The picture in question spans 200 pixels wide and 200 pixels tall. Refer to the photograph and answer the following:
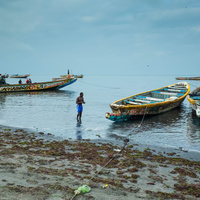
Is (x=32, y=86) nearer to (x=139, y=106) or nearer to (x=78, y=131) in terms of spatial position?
(x=139, y=106)

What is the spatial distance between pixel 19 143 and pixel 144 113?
974 centimetres

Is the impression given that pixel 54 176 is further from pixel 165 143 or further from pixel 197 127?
pixel 197 127

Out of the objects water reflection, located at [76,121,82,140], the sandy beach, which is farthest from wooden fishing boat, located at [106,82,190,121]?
the sandy beach

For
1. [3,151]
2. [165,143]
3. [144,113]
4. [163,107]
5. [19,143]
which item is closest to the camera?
[3,151]

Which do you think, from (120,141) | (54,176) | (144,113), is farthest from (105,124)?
(54,176)

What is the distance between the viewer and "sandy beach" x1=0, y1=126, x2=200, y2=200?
194 inches

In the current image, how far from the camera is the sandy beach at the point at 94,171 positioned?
4.93 m

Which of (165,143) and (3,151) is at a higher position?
(3,151)

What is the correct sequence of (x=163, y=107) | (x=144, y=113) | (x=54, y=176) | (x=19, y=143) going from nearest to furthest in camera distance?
(x=54, y=176)
(x=19, y=143)
(x=144, y=113)
(x=163, y=107)

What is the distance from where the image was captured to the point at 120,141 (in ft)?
34.6

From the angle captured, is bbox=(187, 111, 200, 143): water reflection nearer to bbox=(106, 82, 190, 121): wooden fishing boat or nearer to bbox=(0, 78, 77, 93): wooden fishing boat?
bbox=(106, 82, 190, 121): wooden fishing boat

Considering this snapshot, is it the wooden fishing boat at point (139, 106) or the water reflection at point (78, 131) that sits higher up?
the wooden fishing boat at point (139, 106)

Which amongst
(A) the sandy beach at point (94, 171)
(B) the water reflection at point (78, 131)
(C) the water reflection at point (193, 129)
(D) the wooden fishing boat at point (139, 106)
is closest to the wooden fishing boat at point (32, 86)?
(D) the wooden fishing boat at point (139, 106)

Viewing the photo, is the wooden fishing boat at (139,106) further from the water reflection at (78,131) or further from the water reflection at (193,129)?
the water reflection at (193,129)
